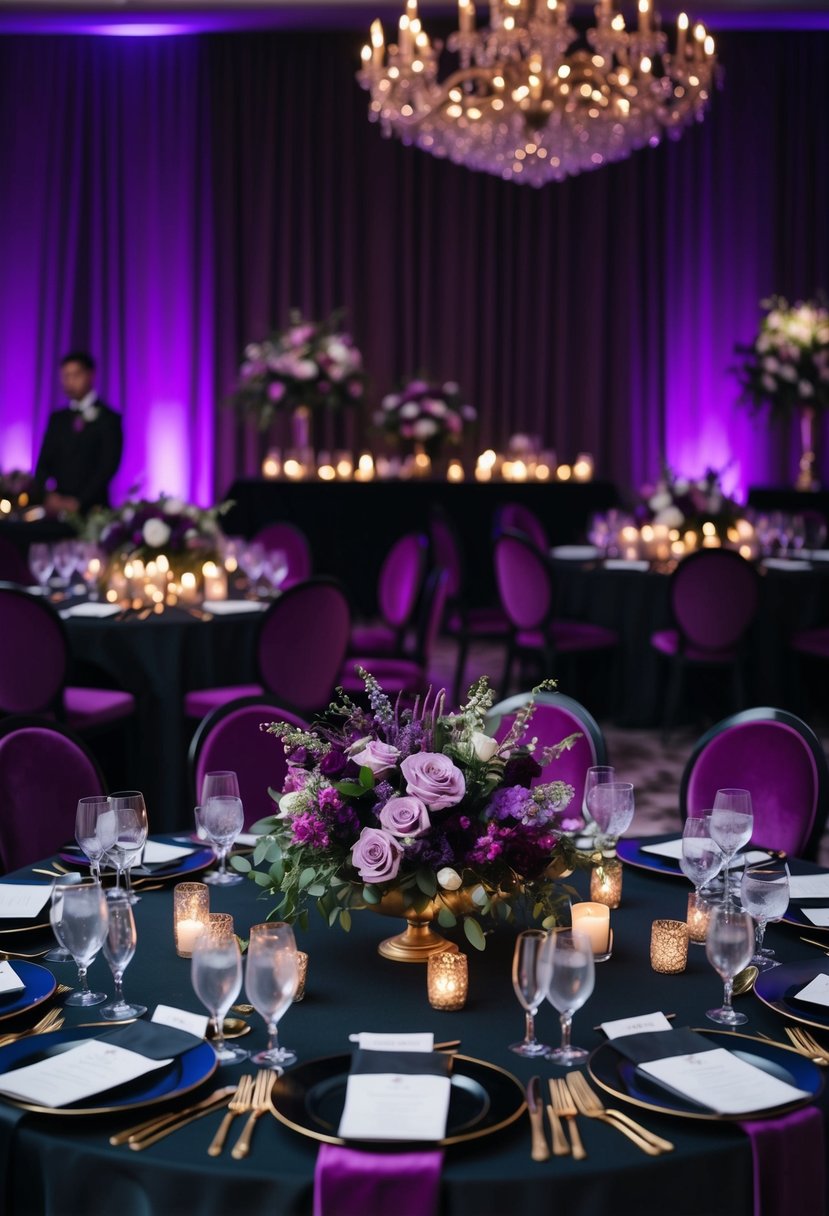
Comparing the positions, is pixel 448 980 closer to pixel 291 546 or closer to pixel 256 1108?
pixel 256 1108

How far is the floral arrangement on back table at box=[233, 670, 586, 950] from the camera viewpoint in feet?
6.52

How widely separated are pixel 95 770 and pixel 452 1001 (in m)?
1.28

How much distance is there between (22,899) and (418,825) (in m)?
0.79

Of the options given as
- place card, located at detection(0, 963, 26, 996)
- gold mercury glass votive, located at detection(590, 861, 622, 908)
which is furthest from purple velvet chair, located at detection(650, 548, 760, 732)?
place card, located at detection(0, 963, 26, 996)

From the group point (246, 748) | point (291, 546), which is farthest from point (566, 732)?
point (291, 546)

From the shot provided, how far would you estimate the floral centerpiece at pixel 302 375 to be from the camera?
970cm

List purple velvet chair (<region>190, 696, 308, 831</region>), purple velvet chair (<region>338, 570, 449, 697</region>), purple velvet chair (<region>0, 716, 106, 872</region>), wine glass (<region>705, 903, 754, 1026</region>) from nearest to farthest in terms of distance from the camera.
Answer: wine glass (<region>705, 903, 754, 1026</region>)
purple velvet chair (<region>0, 716, 106, 872</region>)
purple velvet chair (<region>190, 696, 308, 831</region>)
purple velvet chair (<region>338, 570, 449, 697</region>)

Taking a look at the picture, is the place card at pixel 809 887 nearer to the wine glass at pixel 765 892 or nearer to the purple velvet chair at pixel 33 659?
the wine glass at pixel 765 892

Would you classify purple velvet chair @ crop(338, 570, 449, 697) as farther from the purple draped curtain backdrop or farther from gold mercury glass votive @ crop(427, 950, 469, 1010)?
the purple draped curtain backdrop

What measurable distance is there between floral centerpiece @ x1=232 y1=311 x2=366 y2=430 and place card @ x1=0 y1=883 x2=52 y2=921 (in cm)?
735

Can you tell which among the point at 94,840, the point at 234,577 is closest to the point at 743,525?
the point at 234,577

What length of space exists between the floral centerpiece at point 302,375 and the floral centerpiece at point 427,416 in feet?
1.11

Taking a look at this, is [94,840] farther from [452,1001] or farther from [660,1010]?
[660,1010]

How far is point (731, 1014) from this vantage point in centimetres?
192
